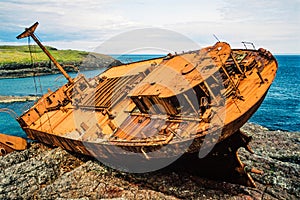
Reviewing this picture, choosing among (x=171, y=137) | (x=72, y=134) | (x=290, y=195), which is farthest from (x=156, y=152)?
(x=290, y=195)

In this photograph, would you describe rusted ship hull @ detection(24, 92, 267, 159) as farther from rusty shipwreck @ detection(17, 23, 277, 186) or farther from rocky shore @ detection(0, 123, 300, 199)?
rocky shore @ detection(0, 123, 300, 199)

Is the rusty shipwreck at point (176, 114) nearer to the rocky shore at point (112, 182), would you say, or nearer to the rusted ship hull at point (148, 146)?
the rusted ship hull at point (148, 146)

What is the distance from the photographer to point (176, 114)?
364 inches

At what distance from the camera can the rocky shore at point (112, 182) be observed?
1023 centimetres

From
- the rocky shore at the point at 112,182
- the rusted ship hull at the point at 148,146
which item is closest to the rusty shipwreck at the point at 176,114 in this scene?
the rusted ship hull at the point at 148,146

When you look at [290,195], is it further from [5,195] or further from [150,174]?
[5,195]

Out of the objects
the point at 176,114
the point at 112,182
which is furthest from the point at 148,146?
the point at 112,182

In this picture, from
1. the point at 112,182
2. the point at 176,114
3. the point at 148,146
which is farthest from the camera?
the point at 112,182

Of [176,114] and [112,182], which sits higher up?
[176,114]

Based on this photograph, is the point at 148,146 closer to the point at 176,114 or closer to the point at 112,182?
the point at 176,114

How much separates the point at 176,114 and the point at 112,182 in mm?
4026

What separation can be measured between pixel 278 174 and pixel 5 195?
36.9 feet

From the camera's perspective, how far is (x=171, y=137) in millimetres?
8141

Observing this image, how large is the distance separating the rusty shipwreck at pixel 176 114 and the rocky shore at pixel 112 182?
1.91 ft
